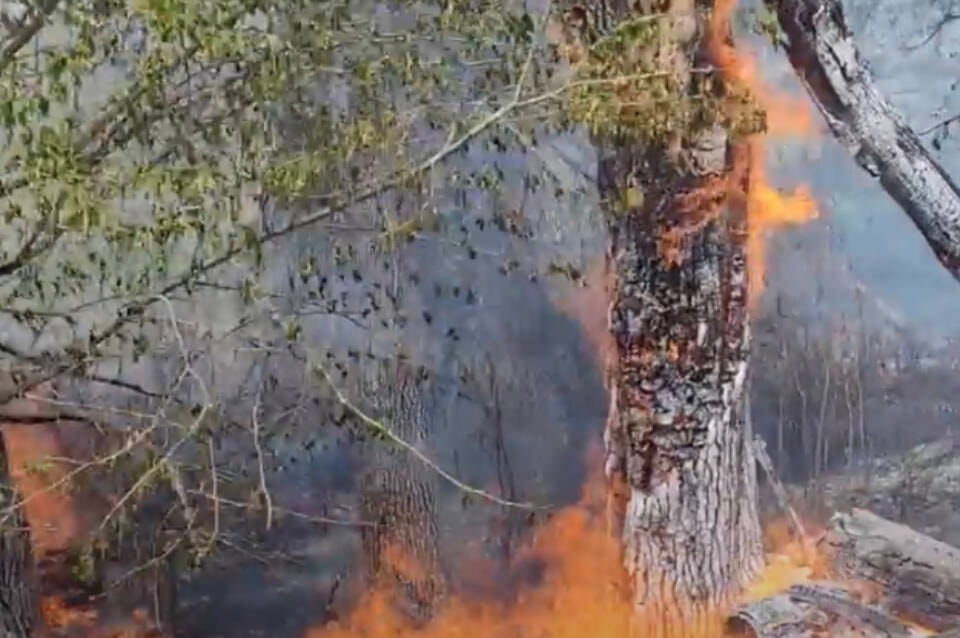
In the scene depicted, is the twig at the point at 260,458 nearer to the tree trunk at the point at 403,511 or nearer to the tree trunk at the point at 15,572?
the tree trunk at the point at 403,511

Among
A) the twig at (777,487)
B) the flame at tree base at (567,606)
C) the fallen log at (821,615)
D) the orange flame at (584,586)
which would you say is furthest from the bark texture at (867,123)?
the flame at tree base at (567,606)

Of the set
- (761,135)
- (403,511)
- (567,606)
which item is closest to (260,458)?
(403,511)

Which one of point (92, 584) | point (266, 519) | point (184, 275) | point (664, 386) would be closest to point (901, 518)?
point (664, 386)

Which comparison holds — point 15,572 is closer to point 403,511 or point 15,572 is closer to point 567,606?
point 403,511

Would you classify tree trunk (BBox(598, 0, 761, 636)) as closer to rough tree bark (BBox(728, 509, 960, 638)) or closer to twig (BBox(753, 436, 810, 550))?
twig (BBox(753, 436, 810, 550))

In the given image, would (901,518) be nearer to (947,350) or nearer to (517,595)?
(947,350)

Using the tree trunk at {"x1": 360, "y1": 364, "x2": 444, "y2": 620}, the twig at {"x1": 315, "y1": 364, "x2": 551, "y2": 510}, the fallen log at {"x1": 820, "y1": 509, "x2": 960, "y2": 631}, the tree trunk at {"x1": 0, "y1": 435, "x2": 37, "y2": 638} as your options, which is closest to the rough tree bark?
the fallen log at {"x1": 820, "y1": 509, "x2": 960, "y2": 631}

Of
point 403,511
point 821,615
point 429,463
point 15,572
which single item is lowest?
point 821,615
